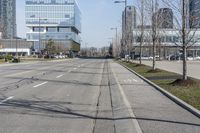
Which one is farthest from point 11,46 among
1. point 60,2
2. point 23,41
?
point 60,2

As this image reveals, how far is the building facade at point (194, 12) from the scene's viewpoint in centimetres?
2165

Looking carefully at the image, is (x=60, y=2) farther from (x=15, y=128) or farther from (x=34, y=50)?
(x=15, y=128)

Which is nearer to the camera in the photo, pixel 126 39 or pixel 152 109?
pixel 152 109

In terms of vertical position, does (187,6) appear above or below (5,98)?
above

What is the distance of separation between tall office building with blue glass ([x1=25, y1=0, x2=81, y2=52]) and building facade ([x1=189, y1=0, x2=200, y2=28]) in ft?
547

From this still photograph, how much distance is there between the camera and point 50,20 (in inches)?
7628

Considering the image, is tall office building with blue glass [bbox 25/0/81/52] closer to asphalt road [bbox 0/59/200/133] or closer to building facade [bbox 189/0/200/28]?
building facade [bbox 189/0/200/28]

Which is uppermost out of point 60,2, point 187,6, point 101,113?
point 60,2

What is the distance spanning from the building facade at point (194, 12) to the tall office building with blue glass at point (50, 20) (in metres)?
167

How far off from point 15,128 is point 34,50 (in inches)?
7021

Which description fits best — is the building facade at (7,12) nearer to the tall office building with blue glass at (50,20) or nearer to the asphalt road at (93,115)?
the tall office building with blue glass at (50,20)

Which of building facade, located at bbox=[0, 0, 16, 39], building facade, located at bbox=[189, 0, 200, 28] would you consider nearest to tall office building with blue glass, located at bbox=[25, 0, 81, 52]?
building facade, located at bbox=[0, 0, 16, 39]

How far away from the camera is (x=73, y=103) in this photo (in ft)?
48.3

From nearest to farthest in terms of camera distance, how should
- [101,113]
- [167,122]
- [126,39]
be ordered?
[167,122] < [101,113] < [126,39]
